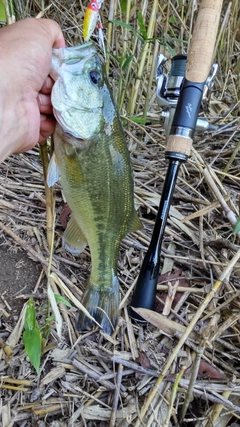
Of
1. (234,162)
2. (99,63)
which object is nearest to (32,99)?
(99,63)

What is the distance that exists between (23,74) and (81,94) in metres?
0.23

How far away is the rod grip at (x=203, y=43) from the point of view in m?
1.66

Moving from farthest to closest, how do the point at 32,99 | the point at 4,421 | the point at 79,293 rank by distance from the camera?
the point at 79,293, the point at 32,99, the point at 4,421

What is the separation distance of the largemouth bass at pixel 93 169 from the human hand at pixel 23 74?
76 millimetres

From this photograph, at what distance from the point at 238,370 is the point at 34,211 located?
1234 millimetres

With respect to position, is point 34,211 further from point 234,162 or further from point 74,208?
point 234,162

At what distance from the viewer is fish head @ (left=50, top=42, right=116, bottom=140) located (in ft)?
4.82

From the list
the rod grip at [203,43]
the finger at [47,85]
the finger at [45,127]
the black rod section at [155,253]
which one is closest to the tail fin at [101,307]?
the black rod section at [155,253]

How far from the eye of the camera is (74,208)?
5.46 feet

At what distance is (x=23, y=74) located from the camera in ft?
4.70

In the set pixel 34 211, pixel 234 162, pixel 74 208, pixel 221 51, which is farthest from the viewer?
pixel 221 51

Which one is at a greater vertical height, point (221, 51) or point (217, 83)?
point (221, 51)

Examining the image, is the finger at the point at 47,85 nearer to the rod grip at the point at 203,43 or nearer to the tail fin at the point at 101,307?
the rod grip at the point at 203,43

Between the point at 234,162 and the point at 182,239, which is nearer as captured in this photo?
the point at 182,239
